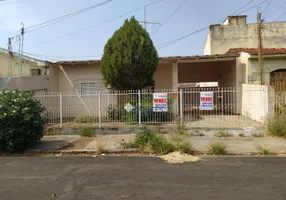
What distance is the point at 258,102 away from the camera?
41.8 ft

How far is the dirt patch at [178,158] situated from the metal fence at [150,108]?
405cm

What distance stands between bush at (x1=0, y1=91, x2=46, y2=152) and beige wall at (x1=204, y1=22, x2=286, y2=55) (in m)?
17.0

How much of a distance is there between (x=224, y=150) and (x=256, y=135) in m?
2.74

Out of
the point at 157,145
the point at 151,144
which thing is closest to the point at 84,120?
the point at 151,144

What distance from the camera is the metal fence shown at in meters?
12.4

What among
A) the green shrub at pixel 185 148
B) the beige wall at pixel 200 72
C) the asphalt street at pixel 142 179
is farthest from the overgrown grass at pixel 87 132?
the beige wall at pixel 200 72

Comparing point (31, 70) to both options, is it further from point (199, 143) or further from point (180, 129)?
point (199, 143)

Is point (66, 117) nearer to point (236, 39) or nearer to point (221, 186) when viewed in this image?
point (221, 186)

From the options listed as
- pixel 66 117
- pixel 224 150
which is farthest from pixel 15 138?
pixel 224 150

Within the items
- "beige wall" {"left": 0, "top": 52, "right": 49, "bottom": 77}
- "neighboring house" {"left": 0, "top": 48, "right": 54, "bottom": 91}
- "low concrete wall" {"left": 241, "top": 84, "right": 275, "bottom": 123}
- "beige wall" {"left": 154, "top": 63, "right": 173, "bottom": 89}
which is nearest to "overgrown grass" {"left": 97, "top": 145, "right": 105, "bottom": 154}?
"low concrete wall" {"left": 241, "top": 84, "right": 275, "bottom": 123}

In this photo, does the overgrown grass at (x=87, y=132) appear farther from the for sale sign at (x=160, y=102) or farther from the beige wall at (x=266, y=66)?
the beige wall at (x=266, y=66)

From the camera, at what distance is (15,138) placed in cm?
925

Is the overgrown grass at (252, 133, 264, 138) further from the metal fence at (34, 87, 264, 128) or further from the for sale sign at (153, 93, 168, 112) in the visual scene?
the for sale sign at (153, 93, 168, 112)

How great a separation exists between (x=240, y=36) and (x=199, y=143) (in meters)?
16.3
